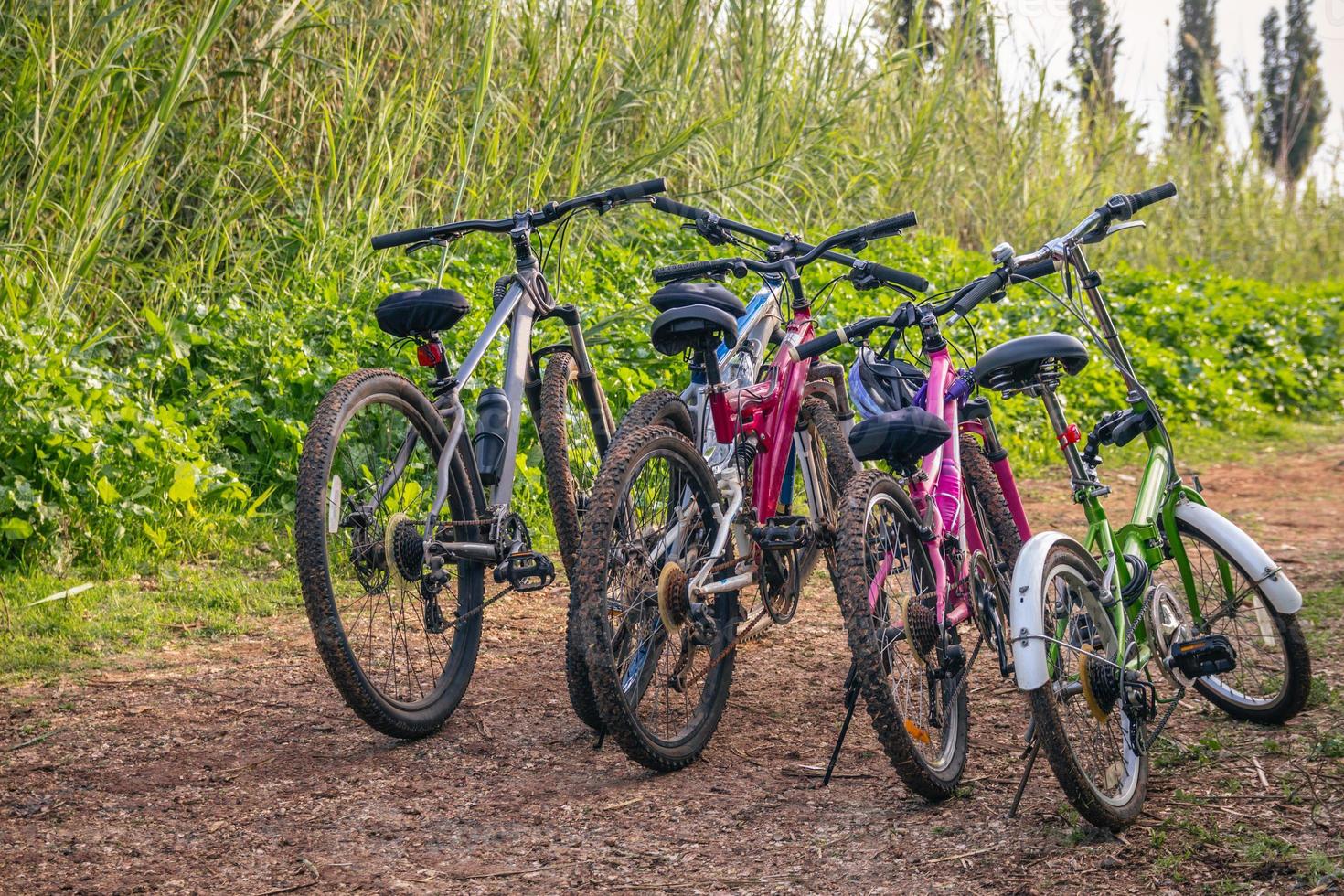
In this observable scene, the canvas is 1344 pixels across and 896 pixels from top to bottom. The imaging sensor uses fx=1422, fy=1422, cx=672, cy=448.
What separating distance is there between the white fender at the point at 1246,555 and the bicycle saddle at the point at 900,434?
34.2 inches

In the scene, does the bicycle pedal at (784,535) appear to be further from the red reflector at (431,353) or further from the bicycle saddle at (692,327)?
the red reflector at (431,353)

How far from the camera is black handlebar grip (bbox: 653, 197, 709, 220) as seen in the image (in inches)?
169

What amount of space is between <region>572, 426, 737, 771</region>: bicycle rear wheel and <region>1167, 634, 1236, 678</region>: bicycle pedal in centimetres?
116

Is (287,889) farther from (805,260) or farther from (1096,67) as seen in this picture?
(1096,67)

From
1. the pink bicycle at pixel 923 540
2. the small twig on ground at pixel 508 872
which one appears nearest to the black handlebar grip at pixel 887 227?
the pink bicycle at pixel 923 540

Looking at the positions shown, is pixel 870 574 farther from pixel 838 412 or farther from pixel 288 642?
pixel 288 642

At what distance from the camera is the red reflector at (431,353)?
388 cm

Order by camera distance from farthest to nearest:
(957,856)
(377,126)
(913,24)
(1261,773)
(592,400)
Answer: (913,24) → (377,126) → (592,400) → (1261,773) → (957,856)

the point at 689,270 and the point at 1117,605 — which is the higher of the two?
the point at 689,270

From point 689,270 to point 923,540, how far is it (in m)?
1.16

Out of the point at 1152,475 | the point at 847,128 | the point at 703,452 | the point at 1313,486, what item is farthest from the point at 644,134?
the point at 1152,475

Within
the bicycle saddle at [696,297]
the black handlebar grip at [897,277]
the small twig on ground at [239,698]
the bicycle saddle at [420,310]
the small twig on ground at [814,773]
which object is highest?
the black handlebar grip at [897,277]

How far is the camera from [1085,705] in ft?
10.8

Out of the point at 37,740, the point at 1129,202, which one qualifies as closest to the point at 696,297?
the point at 1129,202
